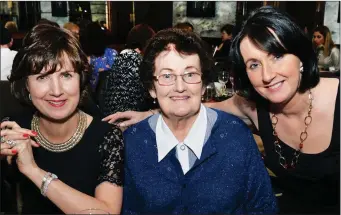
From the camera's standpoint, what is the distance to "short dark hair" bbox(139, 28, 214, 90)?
5.45 feet

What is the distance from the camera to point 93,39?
160 inches

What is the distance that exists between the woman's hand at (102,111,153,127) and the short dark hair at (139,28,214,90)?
33 centimetres

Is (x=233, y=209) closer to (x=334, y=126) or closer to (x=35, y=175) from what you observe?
(x=334, y=126)

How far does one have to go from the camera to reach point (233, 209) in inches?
65.5

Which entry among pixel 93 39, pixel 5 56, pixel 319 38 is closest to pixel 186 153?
pixel 93 39

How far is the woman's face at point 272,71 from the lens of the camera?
5.35ft

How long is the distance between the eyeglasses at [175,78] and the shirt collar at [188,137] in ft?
0.62

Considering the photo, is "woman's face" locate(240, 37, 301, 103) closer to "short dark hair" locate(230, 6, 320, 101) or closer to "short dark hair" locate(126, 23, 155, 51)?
"short dark hair" locate(230, 6, 320, 101)

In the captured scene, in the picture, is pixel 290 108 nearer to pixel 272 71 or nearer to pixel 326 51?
pixel 272 71

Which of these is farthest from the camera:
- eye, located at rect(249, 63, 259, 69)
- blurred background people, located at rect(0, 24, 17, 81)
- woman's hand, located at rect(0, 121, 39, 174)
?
blurred background people, located at rect(0, 24, 17, 81)

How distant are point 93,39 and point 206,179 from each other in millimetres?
2808

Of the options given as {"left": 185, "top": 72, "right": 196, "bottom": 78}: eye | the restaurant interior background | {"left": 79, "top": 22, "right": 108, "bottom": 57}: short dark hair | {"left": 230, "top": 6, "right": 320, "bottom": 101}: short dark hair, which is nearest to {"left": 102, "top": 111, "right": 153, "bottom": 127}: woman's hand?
{"left": 185, "top": 72, "right": 196, "bottom": 78}: eye

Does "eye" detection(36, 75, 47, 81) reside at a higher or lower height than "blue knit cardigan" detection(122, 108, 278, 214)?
higher

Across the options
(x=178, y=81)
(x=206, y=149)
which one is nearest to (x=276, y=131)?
(x=206, y=149)
